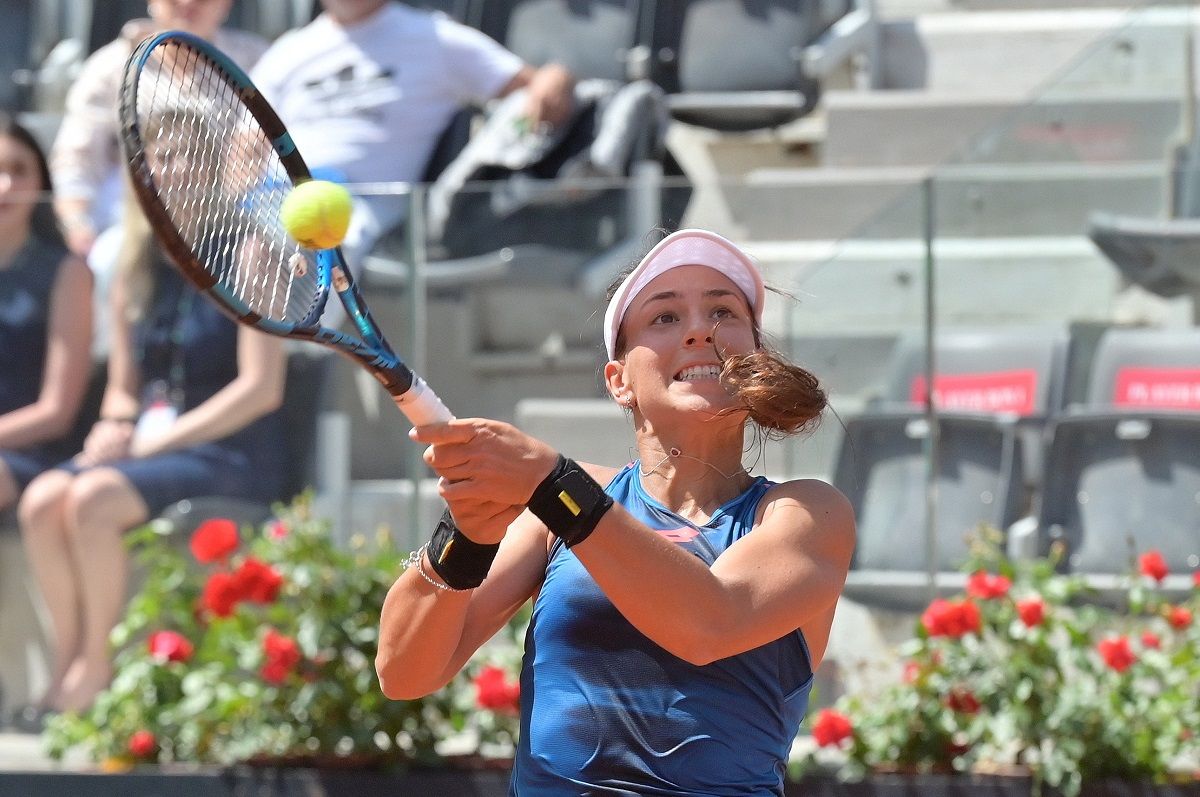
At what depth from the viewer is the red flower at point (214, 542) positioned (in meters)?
4.52

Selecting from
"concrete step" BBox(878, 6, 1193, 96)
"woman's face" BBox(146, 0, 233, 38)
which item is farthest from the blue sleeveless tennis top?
"concrete step" BBox(878, 6, 1193, 96)

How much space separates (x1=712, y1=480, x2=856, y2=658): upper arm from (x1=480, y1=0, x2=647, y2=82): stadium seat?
230 inches

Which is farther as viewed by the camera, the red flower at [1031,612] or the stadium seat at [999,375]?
the stadium seat at [999,375]

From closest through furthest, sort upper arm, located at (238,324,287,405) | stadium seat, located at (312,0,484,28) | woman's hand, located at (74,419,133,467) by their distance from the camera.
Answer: upper arm, located at (238,324,287,405) < woman's hand, located at (74,419,133,467) < stadium seat, located at (312,0,484,28)

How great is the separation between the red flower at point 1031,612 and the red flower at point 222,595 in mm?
1947

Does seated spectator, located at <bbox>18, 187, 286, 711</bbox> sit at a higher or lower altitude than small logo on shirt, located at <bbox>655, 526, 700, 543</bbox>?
lower

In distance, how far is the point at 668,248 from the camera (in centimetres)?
226

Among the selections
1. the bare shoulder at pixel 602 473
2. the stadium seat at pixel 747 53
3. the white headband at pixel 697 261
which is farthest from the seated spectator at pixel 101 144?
the white headband at pixel 697 261

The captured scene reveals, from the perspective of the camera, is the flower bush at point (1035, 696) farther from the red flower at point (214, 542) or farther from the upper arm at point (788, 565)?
the upper arm at point (788, 565)

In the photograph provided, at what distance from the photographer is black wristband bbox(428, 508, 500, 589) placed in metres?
2.03

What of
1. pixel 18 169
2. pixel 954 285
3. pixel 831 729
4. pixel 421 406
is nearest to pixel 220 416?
pixel 18 169

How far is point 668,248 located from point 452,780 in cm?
236

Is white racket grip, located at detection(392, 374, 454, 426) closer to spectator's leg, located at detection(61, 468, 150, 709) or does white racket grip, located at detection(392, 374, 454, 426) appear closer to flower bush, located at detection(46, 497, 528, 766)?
flower bush, located at detection(46, 497, 528, 766)

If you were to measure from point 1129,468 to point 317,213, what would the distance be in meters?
3.38
